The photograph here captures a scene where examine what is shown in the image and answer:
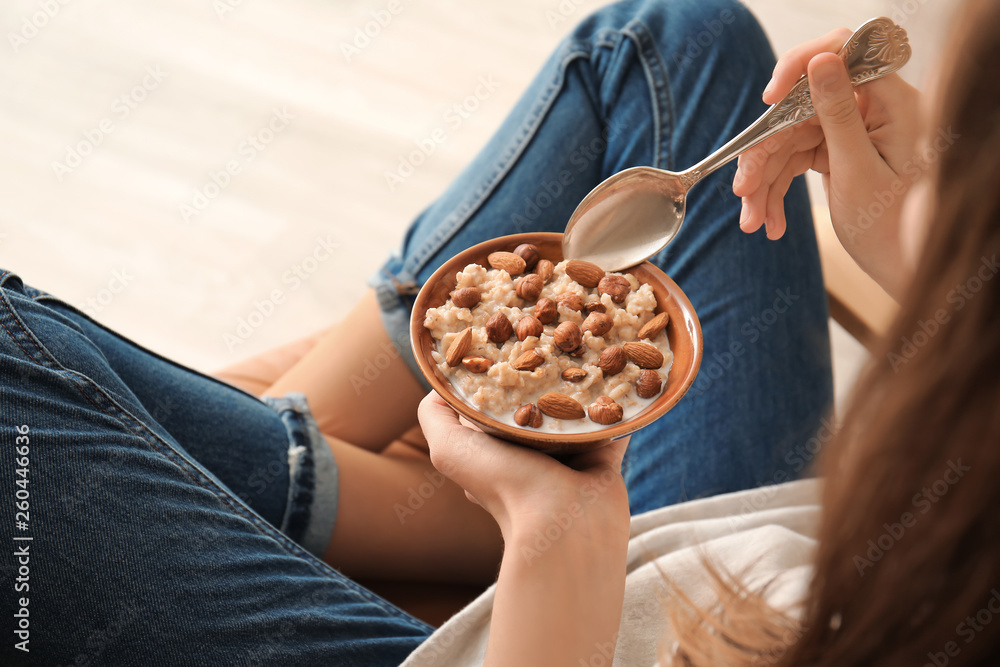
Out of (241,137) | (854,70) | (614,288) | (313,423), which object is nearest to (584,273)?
(614,288)

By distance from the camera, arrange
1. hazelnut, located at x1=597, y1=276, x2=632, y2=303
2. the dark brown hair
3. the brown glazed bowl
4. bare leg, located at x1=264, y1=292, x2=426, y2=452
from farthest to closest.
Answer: bare leg, located at x1=264, y1=292, x2=426, y2=452
hazelnut, located at x1=597, y1=276, x2=632, y2=303
the brown glazed bowl
the dark brown hair

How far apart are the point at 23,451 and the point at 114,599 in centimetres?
17

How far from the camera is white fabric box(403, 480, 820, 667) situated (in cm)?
74

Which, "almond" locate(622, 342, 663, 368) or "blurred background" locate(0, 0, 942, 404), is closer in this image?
"almond" locate(622, 342, 663, 368)

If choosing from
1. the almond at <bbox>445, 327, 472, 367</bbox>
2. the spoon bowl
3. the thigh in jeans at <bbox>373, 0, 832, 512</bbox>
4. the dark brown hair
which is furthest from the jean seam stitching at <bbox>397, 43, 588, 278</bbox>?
the dark brown hair

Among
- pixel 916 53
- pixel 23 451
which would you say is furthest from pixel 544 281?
pixel 916 53

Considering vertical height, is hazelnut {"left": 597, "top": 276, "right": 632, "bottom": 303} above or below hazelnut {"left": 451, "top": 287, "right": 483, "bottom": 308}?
above

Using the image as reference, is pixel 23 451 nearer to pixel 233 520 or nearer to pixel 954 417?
pixel 233 520

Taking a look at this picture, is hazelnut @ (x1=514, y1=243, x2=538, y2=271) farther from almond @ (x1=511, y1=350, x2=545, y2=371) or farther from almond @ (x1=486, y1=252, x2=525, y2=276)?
almond @ (x1=511, y1=350, x2=545, y2=371)

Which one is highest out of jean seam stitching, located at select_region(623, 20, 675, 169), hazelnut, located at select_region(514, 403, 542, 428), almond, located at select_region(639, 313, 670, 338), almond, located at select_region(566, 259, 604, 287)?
jean seam stitching, located at select_region(623, 20, 675, 169)

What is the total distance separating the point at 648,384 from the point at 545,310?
4.8 inches

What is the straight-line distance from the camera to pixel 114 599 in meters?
0.69

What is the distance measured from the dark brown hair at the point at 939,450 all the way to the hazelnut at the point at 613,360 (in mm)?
263

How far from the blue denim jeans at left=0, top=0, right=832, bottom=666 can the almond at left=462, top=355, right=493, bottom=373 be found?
321 mm
